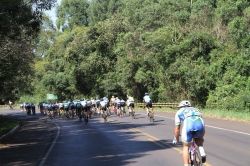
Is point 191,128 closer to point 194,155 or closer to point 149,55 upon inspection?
point 194,155

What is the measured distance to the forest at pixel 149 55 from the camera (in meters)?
27.1

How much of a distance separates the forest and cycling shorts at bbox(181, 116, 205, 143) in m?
11.4

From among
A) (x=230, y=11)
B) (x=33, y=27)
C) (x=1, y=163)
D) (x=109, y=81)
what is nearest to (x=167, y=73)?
(x=230, y=11)

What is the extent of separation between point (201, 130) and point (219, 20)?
4159 cm

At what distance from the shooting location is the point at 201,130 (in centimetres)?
789

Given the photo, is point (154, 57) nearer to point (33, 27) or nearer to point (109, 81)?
point (109, 81)

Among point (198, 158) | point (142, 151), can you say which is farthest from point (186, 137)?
point (142, 151)

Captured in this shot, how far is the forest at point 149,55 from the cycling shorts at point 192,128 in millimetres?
11400

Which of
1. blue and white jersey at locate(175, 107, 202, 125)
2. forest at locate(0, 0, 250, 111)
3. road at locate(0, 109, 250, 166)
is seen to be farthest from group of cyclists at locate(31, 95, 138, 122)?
blue and white jersey at locate(175, 107, 202, 125)

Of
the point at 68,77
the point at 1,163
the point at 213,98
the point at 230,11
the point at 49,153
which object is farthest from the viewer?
the point at 68,77

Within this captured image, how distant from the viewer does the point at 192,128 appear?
7836mm

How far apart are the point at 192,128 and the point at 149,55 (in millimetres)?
44723

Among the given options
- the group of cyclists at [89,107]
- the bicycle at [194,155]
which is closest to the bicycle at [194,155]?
the bicycle at [194,155]

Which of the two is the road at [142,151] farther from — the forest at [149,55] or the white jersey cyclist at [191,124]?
the forest at [149,55]
